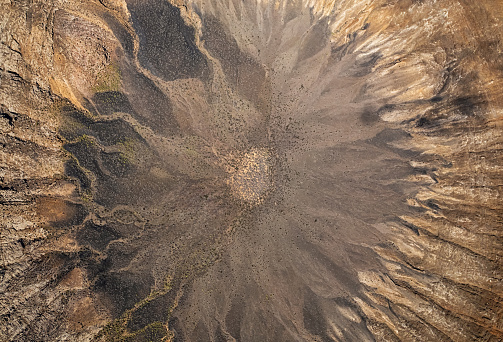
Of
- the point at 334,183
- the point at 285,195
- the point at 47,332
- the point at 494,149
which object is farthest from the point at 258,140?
the point at 47,332

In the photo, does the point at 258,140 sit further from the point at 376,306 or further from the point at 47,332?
the point at 47,332

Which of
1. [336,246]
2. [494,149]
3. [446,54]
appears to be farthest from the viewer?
[336,246]

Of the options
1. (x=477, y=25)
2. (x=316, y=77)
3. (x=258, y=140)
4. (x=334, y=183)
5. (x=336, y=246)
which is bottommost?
(x=336, y=246)

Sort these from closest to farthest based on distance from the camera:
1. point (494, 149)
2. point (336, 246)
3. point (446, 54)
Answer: point (494, 149) → point (446, 54) → point (336, 246)

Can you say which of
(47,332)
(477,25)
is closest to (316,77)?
(477,25)

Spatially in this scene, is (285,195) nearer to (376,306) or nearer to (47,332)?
(376,306)

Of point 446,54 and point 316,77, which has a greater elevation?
point 446,54

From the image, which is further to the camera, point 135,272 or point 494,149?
point 135,272
